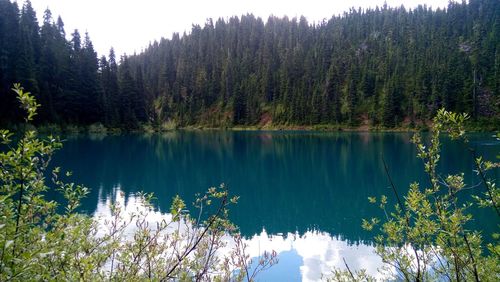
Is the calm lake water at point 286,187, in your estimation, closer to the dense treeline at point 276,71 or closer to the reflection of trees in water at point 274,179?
the reflection of trees in water at point 274,179

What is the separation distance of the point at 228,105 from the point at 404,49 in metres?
59.2

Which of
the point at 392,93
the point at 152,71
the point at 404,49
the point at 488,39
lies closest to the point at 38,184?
the point at 392,93

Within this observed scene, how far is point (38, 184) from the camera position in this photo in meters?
3.65

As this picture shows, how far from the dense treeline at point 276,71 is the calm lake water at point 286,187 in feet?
96.8

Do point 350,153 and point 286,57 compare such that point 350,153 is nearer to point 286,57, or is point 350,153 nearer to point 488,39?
point 488,39

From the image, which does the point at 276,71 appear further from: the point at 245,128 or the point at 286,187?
the point at 286,187

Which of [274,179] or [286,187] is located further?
[274,179]

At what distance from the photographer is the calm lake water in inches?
529

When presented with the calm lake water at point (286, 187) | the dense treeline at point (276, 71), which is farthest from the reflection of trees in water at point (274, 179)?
the dense treeline at point (276, 71)

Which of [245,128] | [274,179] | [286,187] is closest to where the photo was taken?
[286,187]

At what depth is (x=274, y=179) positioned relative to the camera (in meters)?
29.5

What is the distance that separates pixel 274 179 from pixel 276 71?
4240 inches

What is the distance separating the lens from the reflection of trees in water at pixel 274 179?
18.3m

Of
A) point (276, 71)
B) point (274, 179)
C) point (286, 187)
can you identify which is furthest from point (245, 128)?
point (286, 187)
